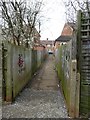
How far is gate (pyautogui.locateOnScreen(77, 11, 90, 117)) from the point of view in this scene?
18.7 ft

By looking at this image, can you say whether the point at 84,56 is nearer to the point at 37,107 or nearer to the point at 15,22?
the point at 37,107

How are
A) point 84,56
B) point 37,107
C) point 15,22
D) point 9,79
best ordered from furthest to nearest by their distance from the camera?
point 15,22 → point 9,79 → point 37,107 → point 84,56

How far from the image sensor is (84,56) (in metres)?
5.72

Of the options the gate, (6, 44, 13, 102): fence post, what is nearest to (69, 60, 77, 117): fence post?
the gate

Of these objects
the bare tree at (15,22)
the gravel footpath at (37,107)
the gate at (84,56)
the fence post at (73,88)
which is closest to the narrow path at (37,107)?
the gravel footpath at (37,107)

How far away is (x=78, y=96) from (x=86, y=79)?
47 centimetres

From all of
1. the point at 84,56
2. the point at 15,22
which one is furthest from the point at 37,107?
the point at 15,22

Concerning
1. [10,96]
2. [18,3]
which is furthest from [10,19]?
[10,96]

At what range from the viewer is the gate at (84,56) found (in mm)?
5695

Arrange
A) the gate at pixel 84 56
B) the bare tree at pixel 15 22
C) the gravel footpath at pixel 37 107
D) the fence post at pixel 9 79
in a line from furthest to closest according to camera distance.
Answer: the bare tree at pixel 15 22, the fence post at pixel 9 79, the gravel footpath at pixel 37 107, the gate at pixel 84 56

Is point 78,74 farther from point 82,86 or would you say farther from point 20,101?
point 20,101

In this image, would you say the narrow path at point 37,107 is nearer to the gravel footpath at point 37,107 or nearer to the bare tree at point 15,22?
the gravel footpath at point 37,107

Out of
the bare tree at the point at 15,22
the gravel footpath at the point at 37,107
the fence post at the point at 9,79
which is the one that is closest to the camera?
the gravel footpath at the point at 37,107

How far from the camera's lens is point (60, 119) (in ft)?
18.2
